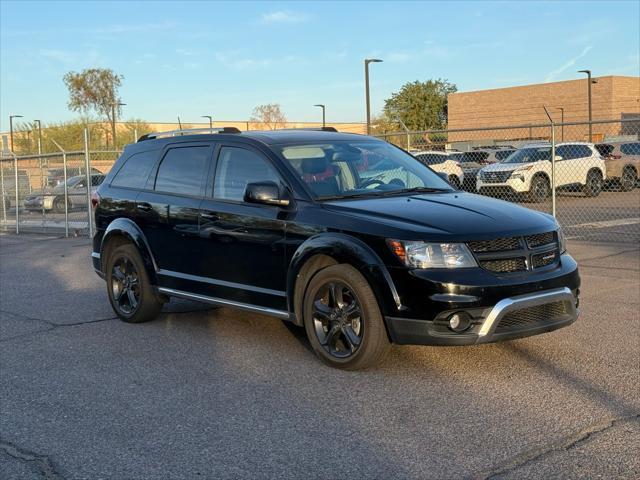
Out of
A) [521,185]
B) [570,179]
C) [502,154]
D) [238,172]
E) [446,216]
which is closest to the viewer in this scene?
[446,216]

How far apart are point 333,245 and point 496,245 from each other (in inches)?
44.4

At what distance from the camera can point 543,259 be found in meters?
5.66

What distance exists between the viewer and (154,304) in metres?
7.52

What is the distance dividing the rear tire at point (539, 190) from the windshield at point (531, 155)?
1.24m

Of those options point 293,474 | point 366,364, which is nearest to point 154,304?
point 366,364

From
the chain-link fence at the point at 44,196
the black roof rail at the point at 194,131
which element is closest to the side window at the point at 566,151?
the chain-link fence at the point at 44,196

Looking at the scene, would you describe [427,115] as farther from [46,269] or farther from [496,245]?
[496,245]

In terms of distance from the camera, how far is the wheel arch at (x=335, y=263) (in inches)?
212

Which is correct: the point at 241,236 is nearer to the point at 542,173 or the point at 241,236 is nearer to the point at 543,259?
the point at 543,259

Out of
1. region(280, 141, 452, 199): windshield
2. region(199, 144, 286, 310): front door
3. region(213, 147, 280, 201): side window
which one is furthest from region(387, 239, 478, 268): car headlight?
region(213, 147, 280, 201): side window

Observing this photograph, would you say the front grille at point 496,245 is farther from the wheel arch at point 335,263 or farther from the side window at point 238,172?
the side window at point 238,172

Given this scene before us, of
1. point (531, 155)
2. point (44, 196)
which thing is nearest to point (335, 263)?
point (44, 196)

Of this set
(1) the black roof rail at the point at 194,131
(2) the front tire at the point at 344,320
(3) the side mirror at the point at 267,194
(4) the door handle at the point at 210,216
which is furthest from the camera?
(1) the black roof rail at the point at 194,131

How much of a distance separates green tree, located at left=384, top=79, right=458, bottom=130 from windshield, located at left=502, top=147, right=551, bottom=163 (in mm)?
42889
